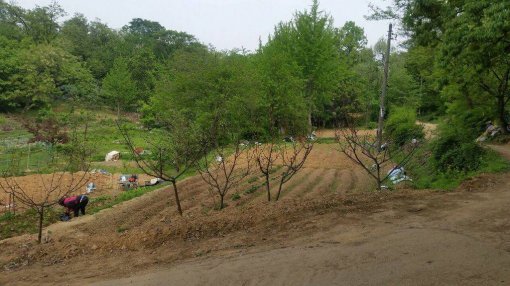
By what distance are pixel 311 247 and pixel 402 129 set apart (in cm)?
1463

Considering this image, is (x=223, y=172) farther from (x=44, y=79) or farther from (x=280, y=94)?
(x=44, y=79)

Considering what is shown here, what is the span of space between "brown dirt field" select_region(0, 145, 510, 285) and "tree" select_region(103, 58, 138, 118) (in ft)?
Answer: 115

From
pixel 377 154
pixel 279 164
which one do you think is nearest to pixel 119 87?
pixel 279 164

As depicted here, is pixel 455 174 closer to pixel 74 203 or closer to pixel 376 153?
pixel 376 153

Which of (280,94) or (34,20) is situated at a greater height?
(34,20)

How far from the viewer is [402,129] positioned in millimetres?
19641

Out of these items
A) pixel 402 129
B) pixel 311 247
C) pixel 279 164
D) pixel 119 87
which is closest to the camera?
pixel 311 247

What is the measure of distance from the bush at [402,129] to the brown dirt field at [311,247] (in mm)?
8111

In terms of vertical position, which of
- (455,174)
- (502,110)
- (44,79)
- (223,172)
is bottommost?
(223,172)

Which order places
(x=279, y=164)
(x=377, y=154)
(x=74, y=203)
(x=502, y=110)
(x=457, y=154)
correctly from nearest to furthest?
(x=457, y=154), (x=74, y=203), (x=377, y=154), (x=502, y=110), (x=279, y=164)

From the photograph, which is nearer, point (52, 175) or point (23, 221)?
point (23, 221)

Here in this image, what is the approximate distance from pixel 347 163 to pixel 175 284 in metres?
12.9

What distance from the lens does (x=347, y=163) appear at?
17688 mm

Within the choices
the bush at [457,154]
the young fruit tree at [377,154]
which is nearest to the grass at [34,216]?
the young fruit tree at [377,154]
